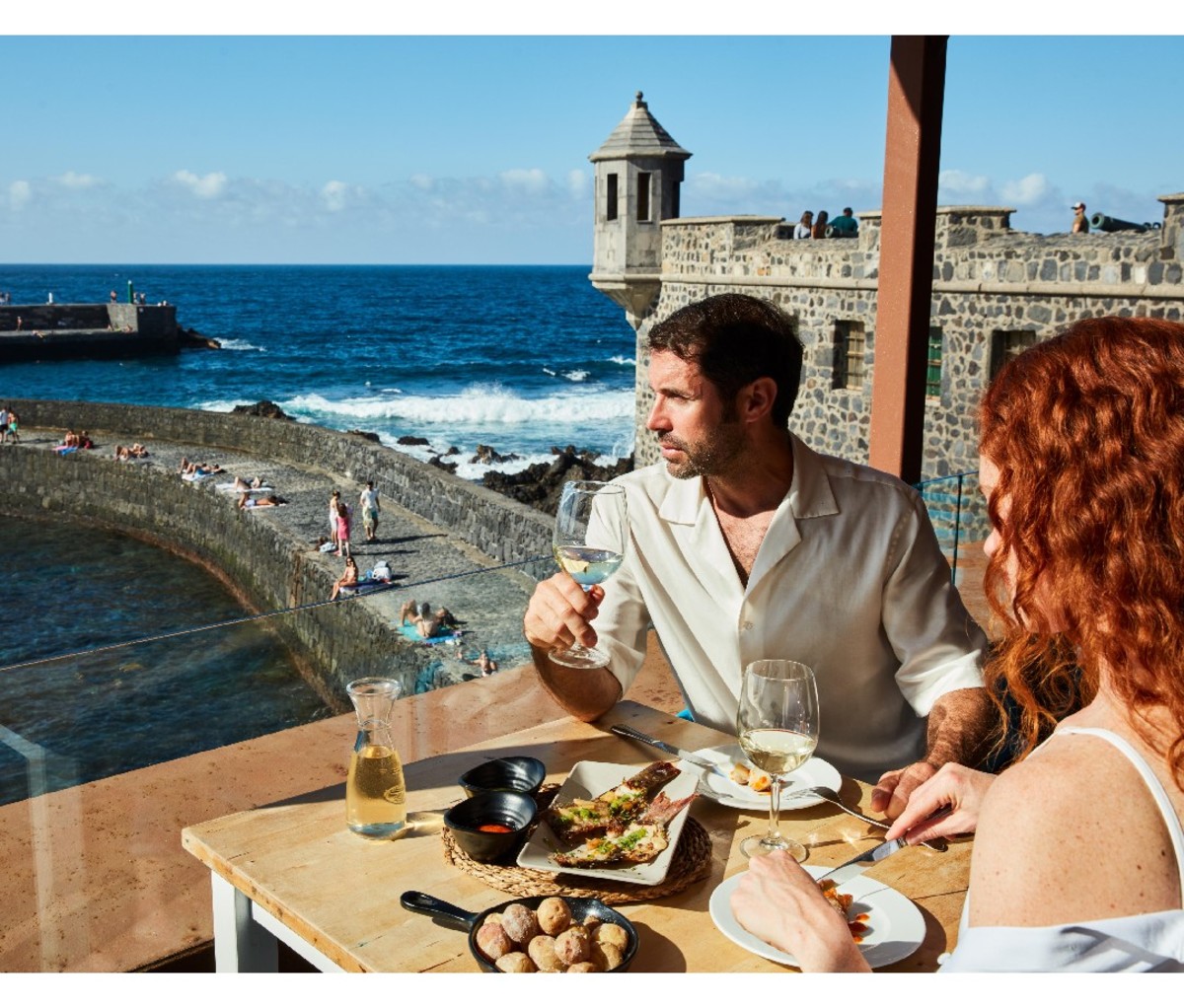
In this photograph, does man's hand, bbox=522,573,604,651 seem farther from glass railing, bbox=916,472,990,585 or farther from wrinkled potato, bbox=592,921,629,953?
glass railing, bbox=916,472,990,585

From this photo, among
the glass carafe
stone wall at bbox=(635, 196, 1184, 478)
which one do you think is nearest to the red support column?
the glass carafe


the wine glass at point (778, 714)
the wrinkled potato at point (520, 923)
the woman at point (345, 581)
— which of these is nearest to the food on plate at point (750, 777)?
the wine glass at point (778, 714)

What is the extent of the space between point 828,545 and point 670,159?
63.1 feet

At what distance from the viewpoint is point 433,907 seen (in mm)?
1505

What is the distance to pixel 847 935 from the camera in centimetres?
130

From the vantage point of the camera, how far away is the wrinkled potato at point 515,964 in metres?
1.36

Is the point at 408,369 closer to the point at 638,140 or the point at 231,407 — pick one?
the point at 231,407

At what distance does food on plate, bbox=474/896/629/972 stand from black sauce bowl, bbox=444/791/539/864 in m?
0.17

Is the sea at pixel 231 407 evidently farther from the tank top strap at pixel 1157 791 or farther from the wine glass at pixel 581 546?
the tank top strap at pixel 1157 791

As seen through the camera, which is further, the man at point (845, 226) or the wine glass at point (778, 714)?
the man at point (845, 226)

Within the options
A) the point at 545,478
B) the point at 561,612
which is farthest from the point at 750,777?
the point at 545,478

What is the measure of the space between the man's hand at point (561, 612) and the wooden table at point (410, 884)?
22 cm

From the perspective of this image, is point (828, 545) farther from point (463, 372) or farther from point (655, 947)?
point (463, 372)

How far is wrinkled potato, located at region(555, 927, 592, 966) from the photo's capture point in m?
1.37
